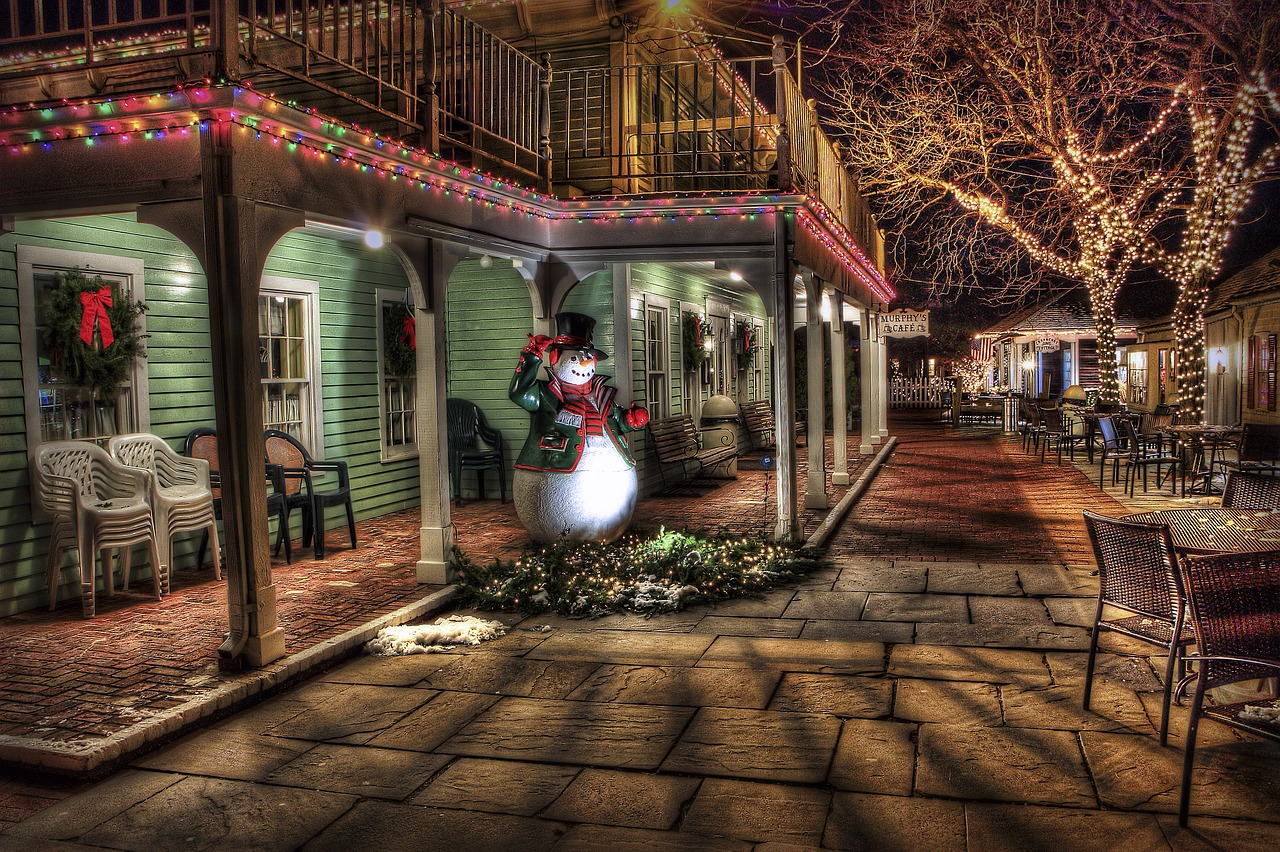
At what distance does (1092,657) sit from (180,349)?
7272 millimetres

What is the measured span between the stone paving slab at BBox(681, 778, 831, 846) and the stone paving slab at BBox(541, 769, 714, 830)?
6 centimetres

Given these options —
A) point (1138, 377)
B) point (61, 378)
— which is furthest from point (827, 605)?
point (1138, 377)

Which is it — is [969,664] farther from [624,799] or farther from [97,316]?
[97,316]

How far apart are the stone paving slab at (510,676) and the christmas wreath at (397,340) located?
5.73 m

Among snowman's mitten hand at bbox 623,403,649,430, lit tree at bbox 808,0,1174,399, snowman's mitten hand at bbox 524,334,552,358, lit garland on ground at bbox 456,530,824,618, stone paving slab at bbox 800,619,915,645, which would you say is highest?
lit tree at bbox 808,0,1174,399

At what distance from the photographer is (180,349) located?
27.1 feet

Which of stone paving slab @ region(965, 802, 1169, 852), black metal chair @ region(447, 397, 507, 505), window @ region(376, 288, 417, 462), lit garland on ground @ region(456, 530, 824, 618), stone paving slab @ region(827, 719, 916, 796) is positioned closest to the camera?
stone paving slab @ region(965, 802, 1169, 852)

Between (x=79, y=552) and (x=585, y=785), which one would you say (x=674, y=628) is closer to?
(x=585, y=785)

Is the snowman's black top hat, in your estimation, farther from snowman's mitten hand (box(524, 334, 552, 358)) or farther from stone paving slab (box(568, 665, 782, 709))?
stone paving slab (box(568, 665, 782, 709))

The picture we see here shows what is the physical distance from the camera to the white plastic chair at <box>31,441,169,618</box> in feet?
22.0

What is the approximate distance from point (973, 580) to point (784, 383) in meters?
2.35

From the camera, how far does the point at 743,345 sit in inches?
737

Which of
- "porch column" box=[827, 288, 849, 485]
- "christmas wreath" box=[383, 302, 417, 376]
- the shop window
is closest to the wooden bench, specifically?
"porch column" box=[827, 288, 849, 485]

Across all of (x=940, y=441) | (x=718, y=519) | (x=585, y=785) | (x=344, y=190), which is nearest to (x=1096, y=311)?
(x=940, y=441)
